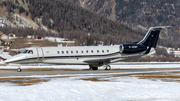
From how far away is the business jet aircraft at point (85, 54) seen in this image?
118 feet

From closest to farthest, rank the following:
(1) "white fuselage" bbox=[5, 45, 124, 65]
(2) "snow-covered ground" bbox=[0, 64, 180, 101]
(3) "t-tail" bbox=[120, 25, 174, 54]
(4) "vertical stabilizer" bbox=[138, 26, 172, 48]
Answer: (2) "snow-covered ground" bbox=[0, 64, 180, 101] < (1) "white fuselage" bbox=[5, 45, 124, 65] < (3) "t-tail" bbox=[120, 25, 174, 54] < (4) "vertical stabilizer" bbox=[138, 26, 172, 48]

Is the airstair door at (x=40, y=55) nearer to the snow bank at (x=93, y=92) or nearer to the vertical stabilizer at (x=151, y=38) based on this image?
the vertical stabilizer at (x=151, y=38)

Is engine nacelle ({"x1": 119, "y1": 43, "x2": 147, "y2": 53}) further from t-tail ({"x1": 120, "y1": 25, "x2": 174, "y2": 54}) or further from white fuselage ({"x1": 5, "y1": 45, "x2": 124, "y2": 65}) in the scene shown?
white fuselage ({"x1": 5, "y1": 45, "x2": 124, "y2": 65})

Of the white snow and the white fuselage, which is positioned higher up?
the white fuselage

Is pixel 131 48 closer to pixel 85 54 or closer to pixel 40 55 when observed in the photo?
pixel 85 54

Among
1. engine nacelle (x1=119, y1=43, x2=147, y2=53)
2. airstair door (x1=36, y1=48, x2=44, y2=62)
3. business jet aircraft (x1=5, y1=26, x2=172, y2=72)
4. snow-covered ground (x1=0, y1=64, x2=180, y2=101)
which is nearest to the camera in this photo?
snow-covered ground (x1=0, y1=64, x2=180, y2=101)

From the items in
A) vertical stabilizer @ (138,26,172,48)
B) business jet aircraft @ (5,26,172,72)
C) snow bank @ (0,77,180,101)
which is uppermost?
vertical stabilizer @ (138,26,172,48)

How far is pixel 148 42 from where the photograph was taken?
42781mm

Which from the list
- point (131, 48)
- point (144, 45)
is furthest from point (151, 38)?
point (131, 48)

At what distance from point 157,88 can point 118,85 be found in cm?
277

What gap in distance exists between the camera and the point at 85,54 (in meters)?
38.4

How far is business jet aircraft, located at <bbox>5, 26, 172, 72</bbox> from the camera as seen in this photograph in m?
35.9

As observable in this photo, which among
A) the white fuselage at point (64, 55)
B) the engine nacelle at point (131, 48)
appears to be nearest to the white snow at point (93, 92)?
the white fuselage at point (64, 55)

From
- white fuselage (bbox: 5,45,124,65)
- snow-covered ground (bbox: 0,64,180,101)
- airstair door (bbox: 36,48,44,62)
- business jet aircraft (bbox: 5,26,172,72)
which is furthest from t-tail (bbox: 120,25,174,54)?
snow-covered ground (bbox: 0,64,180,101)
